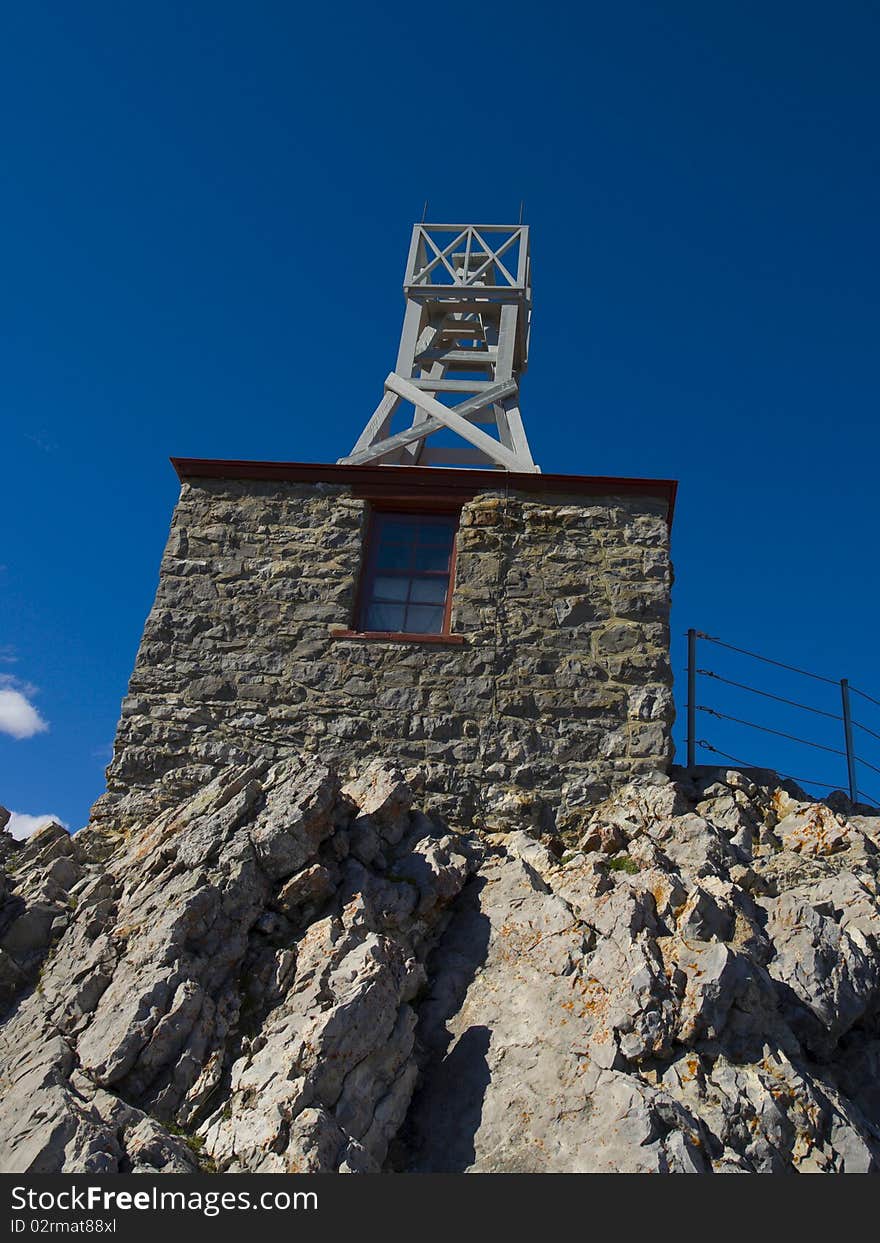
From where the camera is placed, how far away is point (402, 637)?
10656mm

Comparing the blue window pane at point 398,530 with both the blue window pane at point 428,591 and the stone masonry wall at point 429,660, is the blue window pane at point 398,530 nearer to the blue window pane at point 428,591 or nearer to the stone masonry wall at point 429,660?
the stone masonry wall at point 429,660

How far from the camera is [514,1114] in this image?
20.4ft

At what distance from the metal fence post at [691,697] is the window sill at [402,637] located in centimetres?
276

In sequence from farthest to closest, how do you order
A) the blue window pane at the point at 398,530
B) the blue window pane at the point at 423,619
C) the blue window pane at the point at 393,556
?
the blue window pane at the point at 398,530 → the blue window pane at the point at 393,556 → the blue window pane at the point at 423,619

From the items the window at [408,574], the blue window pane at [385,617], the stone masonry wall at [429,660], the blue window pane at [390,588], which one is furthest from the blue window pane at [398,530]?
the blue window pane at [385,617]

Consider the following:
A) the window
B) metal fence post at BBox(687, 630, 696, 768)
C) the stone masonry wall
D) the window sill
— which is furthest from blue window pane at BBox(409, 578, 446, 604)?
metal fence post at BBox(687, 630, 696, 768)

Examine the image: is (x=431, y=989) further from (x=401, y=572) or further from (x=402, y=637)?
(x=401, y=572)

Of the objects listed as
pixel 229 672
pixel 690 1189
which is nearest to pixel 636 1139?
pixel 690 1189

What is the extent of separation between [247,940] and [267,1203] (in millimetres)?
2409

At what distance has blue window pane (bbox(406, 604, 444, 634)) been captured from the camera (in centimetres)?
1096

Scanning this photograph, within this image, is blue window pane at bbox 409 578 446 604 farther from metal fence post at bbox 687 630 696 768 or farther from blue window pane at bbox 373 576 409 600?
metal fence post at bbox 687 630 696 768

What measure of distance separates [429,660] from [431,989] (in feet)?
12.8

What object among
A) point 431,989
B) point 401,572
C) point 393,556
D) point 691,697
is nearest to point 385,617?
point 401,572

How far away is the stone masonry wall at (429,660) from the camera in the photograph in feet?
32.9
